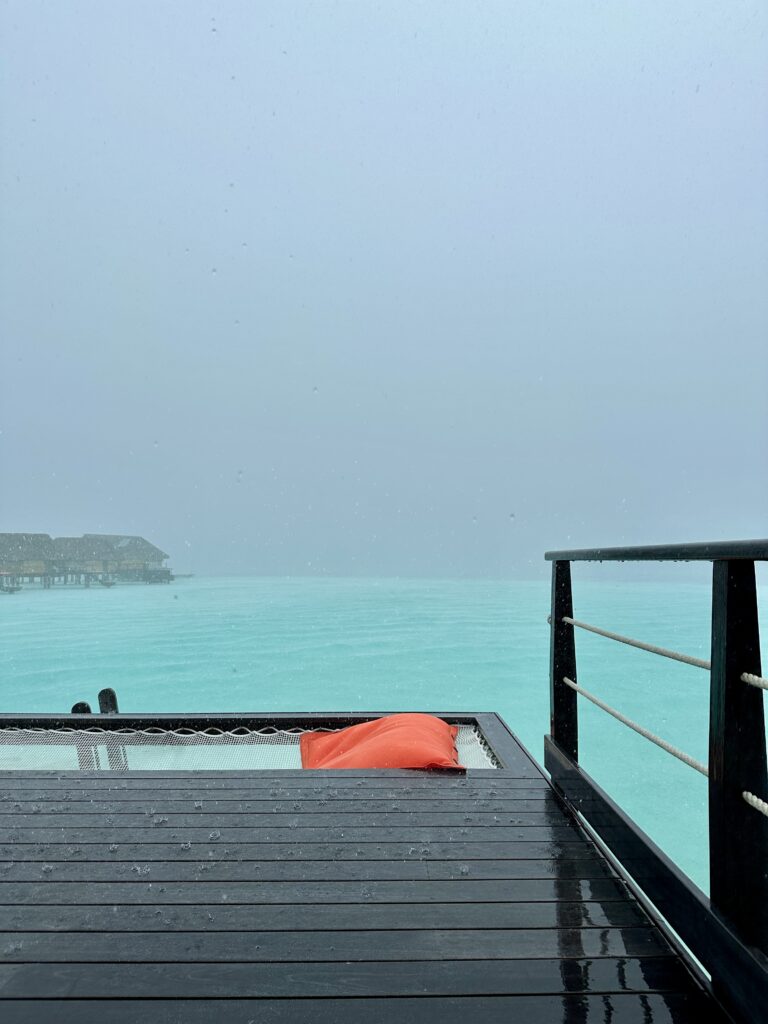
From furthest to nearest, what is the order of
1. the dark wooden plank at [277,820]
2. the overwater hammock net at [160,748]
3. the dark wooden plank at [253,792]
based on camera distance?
the overwater hammock net at [160,748] < the dark wooden plank at [253,792] < the dark wooden plank at [277,820]

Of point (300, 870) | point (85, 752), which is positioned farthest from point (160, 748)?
point (300, 870)

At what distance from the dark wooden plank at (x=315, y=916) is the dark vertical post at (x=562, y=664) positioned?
782 mm

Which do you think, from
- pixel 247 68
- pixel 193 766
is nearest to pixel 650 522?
pixel 247 68

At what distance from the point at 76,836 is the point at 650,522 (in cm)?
4817

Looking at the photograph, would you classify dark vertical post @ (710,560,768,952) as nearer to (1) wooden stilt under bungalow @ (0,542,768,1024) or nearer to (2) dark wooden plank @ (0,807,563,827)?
(1) wooden stilt under bungalow @ (0,542,768,1024)

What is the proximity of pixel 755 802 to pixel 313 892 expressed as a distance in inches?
31.7

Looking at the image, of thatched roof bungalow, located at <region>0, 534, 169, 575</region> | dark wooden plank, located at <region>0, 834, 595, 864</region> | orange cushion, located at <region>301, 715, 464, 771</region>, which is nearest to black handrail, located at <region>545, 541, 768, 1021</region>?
dark wooden plank, located at <region>0, 834, 595, 864</region>

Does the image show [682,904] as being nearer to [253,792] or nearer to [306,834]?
[306,834]

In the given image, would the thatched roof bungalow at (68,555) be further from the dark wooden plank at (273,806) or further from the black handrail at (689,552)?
the black handrail at (689,552)

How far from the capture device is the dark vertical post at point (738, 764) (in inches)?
36.9

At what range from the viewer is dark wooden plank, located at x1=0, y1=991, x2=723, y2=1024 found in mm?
884

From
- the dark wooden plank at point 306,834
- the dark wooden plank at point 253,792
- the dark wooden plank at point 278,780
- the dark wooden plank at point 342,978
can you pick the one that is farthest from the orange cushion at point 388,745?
the dark wooden plank at point 342,978

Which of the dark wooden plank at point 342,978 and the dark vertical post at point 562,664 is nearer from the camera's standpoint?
the dark wooden plank at point 342,978

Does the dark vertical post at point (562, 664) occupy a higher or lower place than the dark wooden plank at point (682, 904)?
higher
